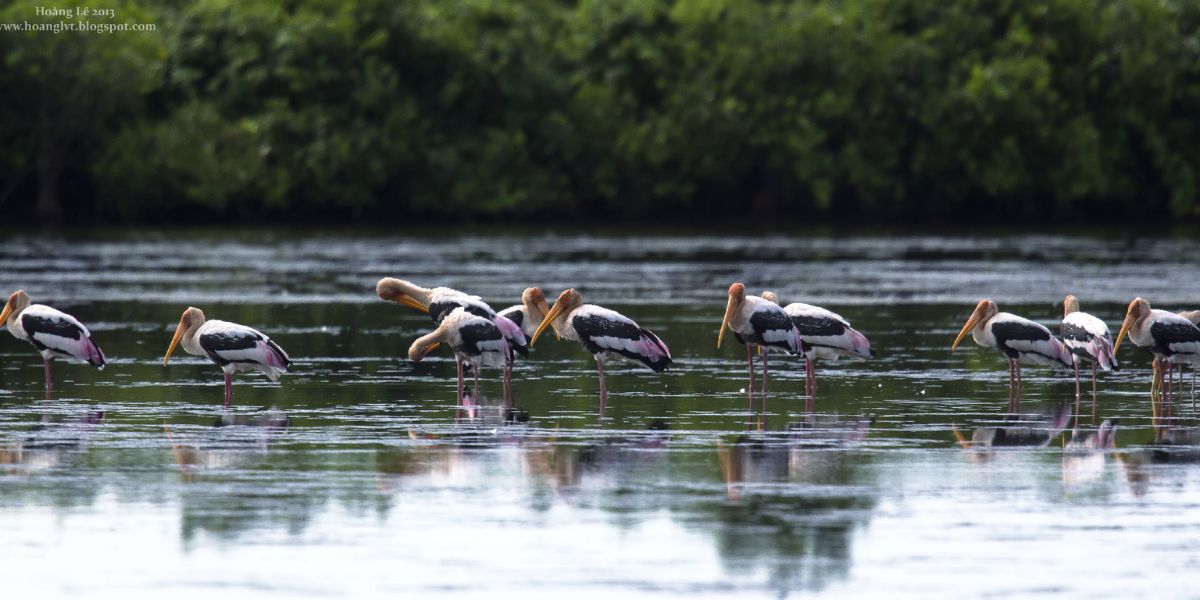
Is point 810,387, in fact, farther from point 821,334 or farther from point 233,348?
point 233,348

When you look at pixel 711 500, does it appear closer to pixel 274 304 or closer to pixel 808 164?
pixel 274 304

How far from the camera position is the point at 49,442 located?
14.2 meters

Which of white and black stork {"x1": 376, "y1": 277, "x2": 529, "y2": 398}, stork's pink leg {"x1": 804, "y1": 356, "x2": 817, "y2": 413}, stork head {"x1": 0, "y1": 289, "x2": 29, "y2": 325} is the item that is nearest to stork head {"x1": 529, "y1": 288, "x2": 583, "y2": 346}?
white and black stork {"x1": 376, "y1": 277, "x2": 529, "y2": 398}

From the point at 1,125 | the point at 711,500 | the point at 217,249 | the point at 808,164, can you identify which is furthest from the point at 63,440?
the point at 808,164

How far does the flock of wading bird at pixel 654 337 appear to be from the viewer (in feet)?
54.6

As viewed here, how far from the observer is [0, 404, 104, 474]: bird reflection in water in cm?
1316

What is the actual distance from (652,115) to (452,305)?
2435 inches

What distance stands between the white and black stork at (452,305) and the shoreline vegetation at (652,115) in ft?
168

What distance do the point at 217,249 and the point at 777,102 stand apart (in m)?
34.0

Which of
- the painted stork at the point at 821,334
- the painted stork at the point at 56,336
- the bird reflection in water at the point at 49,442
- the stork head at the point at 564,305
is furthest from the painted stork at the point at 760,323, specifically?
the painted stork at the point at 56,336

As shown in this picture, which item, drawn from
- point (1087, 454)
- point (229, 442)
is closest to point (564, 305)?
point (229, 442)

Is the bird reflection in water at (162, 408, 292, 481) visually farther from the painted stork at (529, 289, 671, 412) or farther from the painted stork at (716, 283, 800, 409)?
the painted stork at (716, 283, 800, 409)

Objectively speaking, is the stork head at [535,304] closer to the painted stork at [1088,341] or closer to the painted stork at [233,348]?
the painted stork at [233,348]

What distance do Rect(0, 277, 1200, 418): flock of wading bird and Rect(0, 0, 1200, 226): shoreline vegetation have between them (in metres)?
53.7
